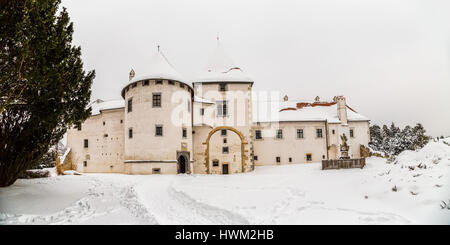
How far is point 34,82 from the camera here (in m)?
8.21

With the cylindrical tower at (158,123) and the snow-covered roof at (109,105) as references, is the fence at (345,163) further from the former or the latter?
the snow-covered roof at (109,105)

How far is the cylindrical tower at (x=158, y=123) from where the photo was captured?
22.0 m

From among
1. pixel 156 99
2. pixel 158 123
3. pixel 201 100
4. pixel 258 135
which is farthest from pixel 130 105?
pixel 258 135

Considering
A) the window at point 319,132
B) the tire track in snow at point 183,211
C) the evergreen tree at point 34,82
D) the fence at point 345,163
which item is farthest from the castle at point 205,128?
the evergreen tree at point 34,82

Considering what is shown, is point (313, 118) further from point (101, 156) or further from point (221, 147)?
point (101, 156)

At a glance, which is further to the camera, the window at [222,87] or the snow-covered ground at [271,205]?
the window at [222,87]

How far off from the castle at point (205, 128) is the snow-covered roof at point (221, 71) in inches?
4.4

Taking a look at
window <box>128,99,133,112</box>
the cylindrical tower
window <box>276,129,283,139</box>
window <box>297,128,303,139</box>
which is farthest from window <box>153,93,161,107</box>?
window <box>297,128,303,139</box>

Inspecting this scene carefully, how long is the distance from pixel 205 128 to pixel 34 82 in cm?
1982

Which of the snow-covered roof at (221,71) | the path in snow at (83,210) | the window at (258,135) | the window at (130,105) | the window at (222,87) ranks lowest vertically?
the path in snow at (83,210)
